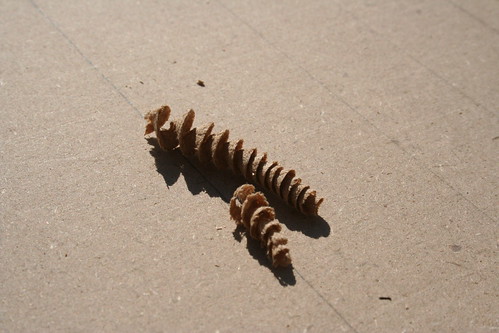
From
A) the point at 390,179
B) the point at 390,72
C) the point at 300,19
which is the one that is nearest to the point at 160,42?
the point at 300,19

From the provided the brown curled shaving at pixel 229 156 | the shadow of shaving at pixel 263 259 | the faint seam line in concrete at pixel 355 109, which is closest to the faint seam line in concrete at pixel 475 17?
the faint seam line in concrete at pixel 355 109

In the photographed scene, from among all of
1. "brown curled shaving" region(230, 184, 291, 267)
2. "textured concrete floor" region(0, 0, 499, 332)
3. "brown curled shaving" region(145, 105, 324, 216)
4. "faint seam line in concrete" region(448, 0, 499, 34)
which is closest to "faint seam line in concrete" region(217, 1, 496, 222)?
"textured concrete floor" region(0, 0, 499, 332)

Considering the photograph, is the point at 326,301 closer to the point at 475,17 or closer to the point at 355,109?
the point at 355,109

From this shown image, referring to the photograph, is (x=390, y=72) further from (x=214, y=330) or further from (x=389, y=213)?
(x=214, y=330)

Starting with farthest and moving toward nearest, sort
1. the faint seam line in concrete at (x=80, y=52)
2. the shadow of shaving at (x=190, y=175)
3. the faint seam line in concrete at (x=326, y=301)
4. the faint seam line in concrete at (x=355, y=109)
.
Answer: the faint seam line in concrete at (x=80, y=52)
the faint seam line in concrete at (x=355, y=109)
the shadow of shaving at (x=190, y=175)
the faint seam line in concrete at (x=326, y=301)

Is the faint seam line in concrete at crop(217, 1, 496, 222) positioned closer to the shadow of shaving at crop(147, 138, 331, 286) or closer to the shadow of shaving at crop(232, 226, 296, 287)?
the shadow of shaving at crop(147, 138, 331, 286)

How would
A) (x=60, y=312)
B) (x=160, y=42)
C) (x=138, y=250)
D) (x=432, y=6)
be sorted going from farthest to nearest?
1. (x=432, y=6)
2. (x=160, y=42)
3. (x=138, y=250)
4. (x=60, y=312)

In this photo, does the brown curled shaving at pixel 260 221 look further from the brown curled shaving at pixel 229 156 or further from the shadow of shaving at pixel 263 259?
the brown curled shaving at pixel 229 156
